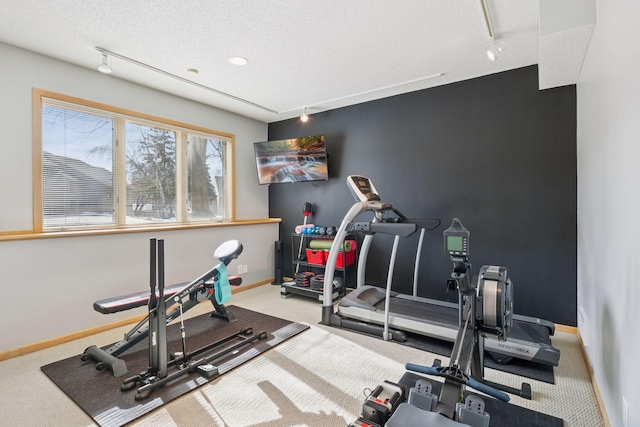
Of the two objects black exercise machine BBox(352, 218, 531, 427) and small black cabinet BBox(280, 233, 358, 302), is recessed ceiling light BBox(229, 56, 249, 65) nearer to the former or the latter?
small black cabinet BBox(280, 233, 358, 302)

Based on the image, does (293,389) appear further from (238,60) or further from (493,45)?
(493,45)

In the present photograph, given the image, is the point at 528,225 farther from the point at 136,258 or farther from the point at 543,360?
the point at 136,258

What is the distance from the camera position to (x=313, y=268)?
5039 millimetres

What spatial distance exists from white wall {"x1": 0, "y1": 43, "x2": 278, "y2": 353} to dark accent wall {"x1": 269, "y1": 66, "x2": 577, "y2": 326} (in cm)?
261

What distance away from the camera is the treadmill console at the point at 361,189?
11.3ft

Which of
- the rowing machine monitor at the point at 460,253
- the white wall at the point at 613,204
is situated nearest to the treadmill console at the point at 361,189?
the rowing machine monitor at the point at 460,253

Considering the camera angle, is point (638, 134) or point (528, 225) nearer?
point (638, 134)

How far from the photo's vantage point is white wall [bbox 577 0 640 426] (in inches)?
56.6

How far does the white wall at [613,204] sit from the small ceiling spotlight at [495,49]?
64 cm

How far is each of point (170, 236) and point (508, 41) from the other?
4114 millimetres

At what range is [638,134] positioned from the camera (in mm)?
1383

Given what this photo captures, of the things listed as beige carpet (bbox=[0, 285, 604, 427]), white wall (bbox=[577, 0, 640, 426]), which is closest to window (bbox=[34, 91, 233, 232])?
beige carpet (bbox=[0, 285, 604, 427])

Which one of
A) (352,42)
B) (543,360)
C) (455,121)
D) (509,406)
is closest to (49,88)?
Answer: (352,42)

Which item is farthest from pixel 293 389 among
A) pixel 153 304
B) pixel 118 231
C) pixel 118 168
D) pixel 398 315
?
pixel 118 168
